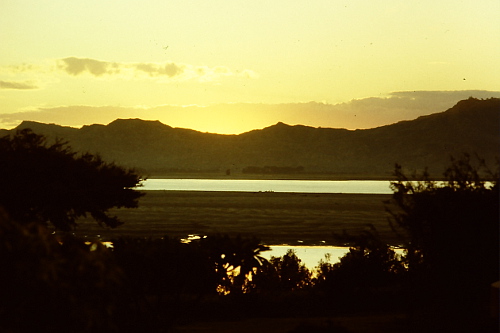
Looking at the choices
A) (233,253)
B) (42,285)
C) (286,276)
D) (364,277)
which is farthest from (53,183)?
(42,285)

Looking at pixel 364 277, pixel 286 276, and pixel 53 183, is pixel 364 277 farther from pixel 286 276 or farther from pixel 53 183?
pixel 53 183

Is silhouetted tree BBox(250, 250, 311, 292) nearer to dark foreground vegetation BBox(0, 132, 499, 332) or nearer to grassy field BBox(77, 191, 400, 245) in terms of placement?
dark foreground vegetation BBox(0, 132, 499, 332)

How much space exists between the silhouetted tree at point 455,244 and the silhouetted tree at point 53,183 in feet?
46.7

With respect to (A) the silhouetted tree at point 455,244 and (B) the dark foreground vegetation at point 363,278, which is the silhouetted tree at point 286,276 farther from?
(A) the silhouetted tree at point 455,244

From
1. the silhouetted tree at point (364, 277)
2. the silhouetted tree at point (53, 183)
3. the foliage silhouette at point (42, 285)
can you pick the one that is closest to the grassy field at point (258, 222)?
the silhouetted tree at point (53, 183)

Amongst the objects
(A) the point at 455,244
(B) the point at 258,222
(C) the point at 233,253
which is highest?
(A) the point at 455,244

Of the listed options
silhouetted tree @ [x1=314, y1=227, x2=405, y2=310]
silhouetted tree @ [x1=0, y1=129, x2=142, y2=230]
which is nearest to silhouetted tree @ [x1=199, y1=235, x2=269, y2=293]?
silhouetted tree @ [x1=314, y1=227, x2=405, y2=310]

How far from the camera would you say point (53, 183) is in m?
30.5

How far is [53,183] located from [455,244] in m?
17.7

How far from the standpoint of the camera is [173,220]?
67000 millimetres

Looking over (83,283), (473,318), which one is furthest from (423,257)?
(83,283)

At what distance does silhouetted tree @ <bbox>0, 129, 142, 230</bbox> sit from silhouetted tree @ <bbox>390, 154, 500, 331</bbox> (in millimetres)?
14237

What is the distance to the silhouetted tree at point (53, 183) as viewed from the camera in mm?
29391

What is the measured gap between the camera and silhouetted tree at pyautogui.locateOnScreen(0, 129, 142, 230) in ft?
96.4
